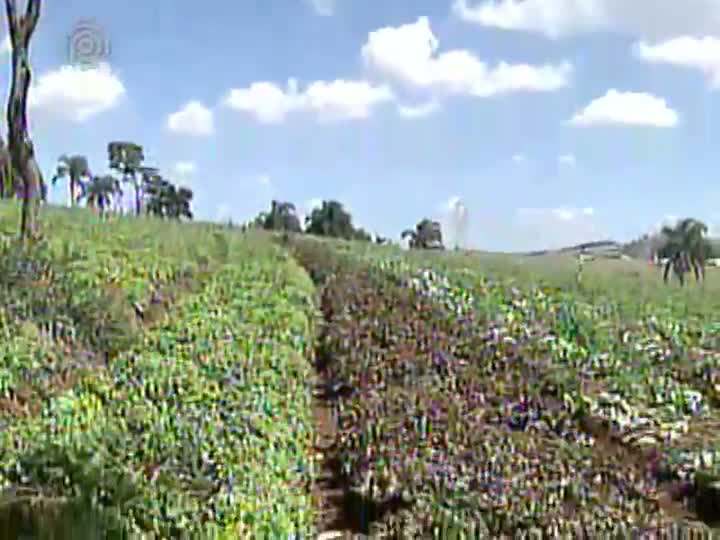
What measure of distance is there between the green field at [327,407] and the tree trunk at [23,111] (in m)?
0.58

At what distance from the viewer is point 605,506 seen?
20.6 ft

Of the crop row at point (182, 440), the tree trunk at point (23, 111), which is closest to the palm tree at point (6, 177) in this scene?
the tree trunk at point (23, 111)

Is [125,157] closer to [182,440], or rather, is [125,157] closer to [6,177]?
[6,177]

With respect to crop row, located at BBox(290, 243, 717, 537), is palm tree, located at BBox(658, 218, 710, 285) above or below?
above

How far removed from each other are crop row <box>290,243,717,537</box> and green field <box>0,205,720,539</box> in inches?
1.0

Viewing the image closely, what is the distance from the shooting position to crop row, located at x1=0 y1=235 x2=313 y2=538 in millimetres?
5234

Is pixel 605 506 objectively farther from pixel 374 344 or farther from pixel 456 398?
pixel 374 344

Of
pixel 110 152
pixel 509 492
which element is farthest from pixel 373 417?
pixel 110 152

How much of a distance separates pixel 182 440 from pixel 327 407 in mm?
3701

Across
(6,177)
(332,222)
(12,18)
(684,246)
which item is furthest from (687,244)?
(12,18)

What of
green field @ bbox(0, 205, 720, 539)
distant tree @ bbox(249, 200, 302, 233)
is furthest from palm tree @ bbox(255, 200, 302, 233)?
green field @ bbox(0, 205, 720, 539)

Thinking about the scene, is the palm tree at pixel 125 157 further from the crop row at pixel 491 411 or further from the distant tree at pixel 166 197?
the crop row at pixel 491 411

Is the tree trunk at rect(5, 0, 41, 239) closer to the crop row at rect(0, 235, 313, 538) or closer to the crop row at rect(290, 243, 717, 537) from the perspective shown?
the crop row at rect(290, 243, 717, 537)

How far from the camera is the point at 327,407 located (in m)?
9.81
